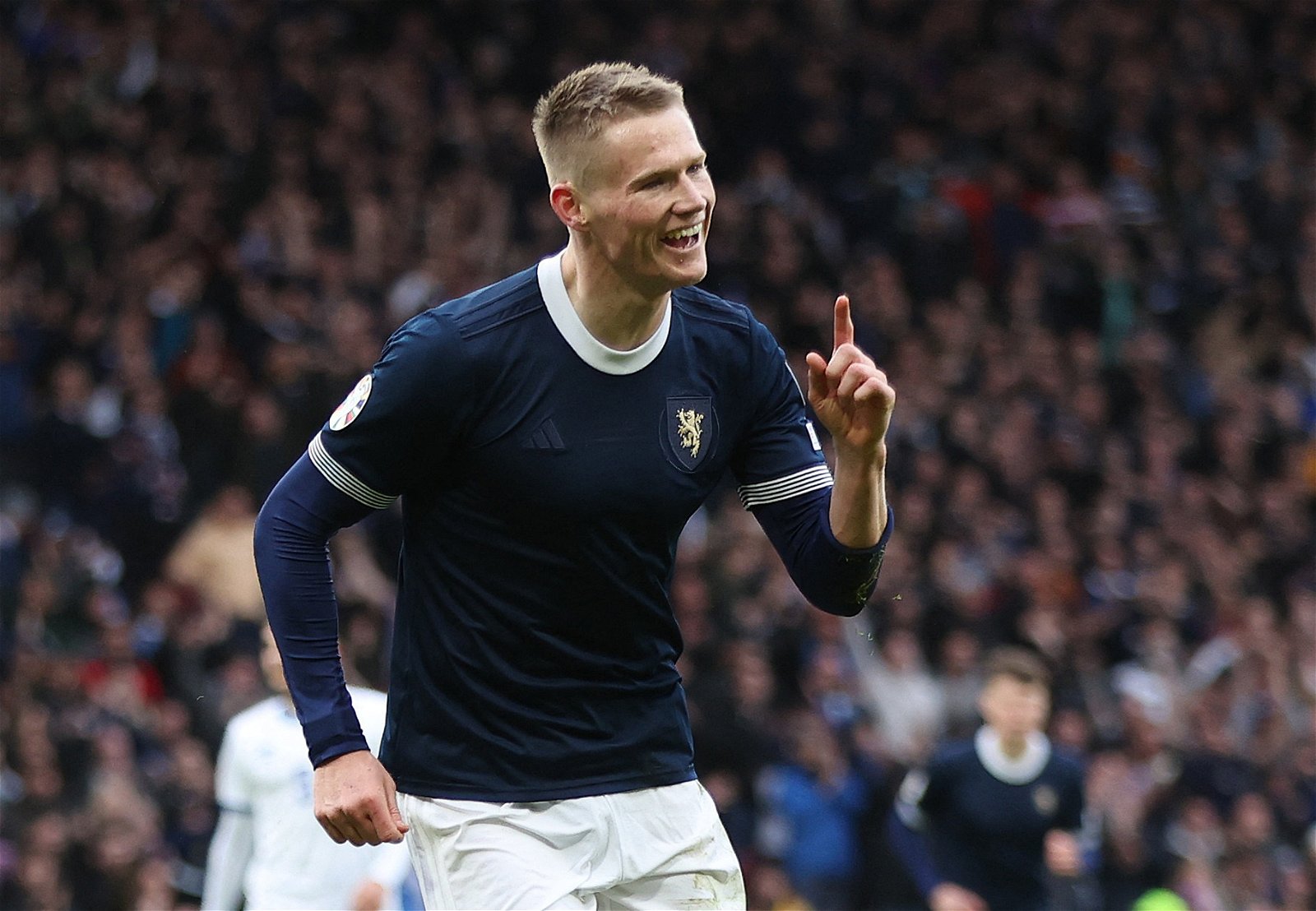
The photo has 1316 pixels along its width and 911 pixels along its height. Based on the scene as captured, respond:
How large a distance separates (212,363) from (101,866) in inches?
145

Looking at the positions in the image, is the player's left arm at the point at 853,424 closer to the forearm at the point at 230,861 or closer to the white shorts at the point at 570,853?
the white shorts at the point at 570,853

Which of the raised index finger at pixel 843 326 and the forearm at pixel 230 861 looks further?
the forearm at pixel 230 861

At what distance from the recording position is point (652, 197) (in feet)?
12.0

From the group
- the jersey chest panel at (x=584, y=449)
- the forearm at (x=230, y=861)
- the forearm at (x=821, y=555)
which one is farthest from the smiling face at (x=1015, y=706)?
the jersey chest panel at (x=584, y=449)

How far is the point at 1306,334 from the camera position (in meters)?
15.4

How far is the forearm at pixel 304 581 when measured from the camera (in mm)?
3686

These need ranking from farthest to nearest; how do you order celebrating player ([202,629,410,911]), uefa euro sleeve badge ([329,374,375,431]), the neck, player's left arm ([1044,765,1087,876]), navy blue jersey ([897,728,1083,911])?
1. navy blue jersey ([897,728,1083,911])
2. player's left arm ([1044,765,1087,876])
3. celebrating player ([202,629,410,911])
4. the neck
5. uefa euro sleeve badge ([329,374,375,431])

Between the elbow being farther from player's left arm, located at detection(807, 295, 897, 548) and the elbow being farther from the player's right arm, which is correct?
the player's right arm

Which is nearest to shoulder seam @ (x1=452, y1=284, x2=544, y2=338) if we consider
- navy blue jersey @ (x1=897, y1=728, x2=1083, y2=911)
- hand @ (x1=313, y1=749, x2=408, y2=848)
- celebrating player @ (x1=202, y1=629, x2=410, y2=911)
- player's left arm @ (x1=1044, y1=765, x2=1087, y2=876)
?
hand @ (x1=313, y1=749, x2=408, y2=848)

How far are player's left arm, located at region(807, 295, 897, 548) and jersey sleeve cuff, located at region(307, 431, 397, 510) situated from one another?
80 centimetres

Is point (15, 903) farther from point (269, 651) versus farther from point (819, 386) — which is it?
point (819, 386)

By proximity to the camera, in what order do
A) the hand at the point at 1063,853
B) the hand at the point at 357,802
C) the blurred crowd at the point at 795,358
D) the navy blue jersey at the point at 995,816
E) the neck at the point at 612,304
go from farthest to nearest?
the blurred crowd at the point at 795,358 → the navy blue jersey at the point at 995,816 → the hand at the point at 1063,853 → the neck at the point at 612,304 → the hand at the point at 357,802

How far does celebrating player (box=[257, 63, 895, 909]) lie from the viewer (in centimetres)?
363

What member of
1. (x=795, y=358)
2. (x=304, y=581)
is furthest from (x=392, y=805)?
(x=795, y=358)
